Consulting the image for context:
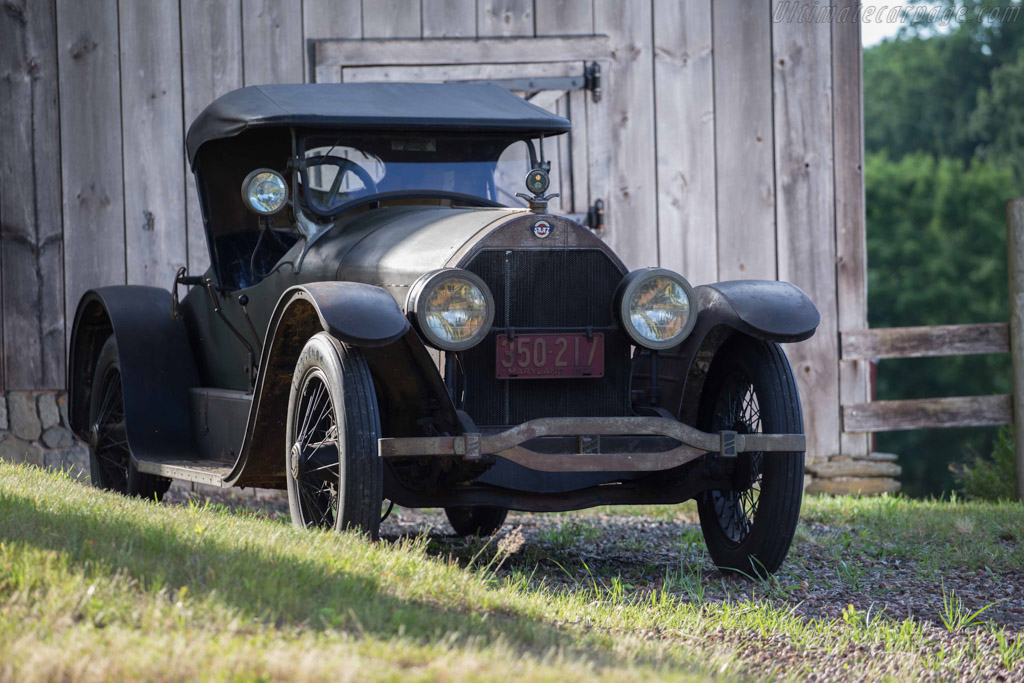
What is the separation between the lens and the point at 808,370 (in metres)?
7.69

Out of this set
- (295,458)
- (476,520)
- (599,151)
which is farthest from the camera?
(599,151)

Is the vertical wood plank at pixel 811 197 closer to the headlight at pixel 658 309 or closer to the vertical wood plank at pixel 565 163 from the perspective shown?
the vertical wood plank at pixel 565 163

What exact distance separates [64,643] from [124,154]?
18.3 feet

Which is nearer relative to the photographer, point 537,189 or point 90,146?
point 537,189

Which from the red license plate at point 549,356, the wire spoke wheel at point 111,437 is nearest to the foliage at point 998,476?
the red license plate at point 549,356

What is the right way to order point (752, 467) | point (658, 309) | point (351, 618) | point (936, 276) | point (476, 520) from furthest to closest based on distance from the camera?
point (936, 276)
point (476, 520)
point (752, 467)
point (658, 309)
point (351, 618)

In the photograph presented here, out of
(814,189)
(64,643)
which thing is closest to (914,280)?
(814,189)

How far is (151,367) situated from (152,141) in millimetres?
2480

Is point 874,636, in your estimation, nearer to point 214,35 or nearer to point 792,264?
point 792,264

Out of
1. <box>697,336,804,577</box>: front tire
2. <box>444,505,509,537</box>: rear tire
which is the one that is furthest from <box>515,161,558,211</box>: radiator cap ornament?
<box>444,505,509,537</box>: rear tire

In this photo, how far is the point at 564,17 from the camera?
758 centimetres

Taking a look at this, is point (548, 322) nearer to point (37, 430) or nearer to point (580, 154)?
point (580, 154)

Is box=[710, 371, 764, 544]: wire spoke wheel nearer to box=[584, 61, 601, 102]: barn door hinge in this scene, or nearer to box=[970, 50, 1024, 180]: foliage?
box=[584, 61, 601, 102]: barn door hinge

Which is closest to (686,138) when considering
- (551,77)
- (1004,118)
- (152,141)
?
(551,77)
